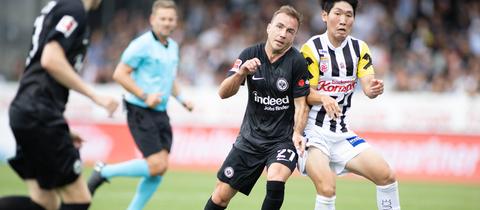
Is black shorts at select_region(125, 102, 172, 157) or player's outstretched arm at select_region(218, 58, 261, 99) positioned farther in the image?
black shorts at select_region(125, 102, 172, 157)

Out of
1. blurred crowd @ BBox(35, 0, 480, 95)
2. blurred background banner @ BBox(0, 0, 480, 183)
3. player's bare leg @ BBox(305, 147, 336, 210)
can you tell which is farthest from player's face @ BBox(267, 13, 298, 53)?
blurred crowd @ BBox(35, 0, 480, 95)

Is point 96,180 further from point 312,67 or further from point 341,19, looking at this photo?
point 341,19

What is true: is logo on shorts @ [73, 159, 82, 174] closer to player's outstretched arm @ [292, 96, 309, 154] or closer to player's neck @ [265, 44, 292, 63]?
player's outstretched arm @ [292, 96, 309, 154]

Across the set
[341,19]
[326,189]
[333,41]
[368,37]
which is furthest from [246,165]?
[368,37]

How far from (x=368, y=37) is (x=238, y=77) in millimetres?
13013

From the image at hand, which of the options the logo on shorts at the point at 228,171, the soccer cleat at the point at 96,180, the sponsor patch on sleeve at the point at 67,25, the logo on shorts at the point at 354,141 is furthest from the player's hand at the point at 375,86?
the soccer cleat at the point at 96,180

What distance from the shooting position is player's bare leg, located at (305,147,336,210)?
744 cm

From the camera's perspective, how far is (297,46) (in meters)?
19.4

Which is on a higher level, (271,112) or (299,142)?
(271,112)

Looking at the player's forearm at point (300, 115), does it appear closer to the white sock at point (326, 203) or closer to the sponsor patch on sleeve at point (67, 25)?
the white sock at point (326, 203)

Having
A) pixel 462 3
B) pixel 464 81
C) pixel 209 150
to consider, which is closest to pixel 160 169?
pixel 209 150

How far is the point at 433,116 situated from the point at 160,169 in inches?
348

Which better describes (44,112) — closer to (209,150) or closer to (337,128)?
(337,128)

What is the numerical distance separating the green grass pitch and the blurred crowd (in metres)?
4.28
